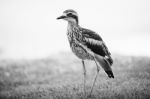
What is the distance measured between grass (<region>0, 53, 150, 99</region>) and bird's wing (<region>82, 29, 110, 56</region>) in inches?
56.8

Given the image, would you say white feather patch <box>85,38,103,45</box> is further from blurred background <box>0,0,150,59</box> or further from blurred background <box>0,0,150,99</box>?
blurred background <box>0,0,150,59</box>

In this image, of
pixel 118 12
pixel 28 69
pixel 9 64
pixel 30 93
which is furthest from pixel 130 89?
pixel 118 12

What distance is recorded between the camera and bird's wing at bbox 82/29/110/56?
12758 mm

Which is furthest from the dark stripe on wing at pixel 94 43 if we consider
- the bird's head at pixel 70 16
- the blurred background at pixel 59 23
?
the blurred background at pixel 59 23

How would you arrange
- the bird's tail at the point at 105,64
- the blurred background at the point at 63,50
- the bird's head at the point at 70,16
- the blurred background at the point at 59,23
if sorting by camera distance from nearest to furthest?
1. the bird's tail at the point at 105,64
2. the bird's head at the point at 70,16
3. the blurred background at the point at 63,50
4. the blurred background at the point at 59,23

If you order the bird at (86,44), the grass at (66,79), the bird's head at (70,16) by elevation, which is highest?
the bird's head at (70,16)

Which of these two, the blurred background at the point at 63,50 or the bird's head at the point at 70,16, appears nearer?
the bird's head at the point at 70,16

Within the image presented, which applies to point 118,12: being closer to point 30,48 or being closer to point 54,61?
point 30,48

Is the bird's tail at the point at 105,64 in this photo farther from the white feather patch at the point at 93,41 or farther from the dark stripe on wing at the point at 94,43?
the white feather patch at the point at 93,41

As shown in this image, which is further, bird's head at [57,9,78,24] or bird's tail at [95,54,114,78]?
bird's head at [57,9,78,24]

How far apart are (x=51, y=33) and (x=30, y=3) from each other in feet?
38.1

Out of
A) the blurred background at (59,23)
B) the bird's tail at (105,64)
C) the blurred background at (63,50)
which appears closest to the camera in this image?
the bird's tail at (105,64)

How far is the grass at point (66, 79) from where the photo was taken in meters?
12.9

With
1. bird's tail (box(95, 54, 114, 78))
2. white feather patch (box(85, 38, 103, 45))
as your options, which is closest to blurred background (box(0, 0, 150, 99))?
bird's tail (box(95, 54, 114, 78))
